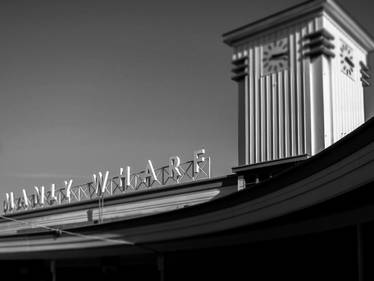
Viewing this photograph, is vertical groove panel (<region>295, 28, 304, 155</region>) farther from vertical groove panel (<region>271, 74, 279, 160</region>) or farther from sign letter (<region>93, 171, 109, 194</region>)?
sign letter (<region>93, 171, 109, 194</region>)

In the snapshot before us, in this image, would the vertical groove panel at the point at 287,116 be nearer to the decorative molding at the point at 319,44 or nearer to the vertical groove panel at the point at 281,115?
the vertical groove panel at the point at 281,115

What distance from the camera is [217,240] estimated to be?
22453 millimetres

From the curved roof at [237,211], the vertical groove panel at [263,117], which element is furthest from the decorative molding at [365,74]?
the curved roof at [237,211]

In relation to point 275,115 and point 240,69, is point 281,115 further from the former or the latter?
point 240,69

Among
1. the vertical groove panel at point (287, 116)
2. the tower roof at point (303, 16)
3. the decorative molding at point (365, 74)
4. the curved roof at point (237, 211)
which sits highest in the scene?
the tower roof at point (303, 16)

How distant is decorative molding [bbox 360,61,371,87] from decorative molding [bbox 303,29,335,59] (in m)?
4.20

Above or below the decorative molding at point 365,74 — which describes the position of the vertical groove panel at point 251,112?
below

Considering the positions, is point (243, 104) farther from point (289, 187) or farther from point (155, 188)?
point (289, 187)

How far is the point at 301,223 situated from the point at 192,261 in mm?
9150

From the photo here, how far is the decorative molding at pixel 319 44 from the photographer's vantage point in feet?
103

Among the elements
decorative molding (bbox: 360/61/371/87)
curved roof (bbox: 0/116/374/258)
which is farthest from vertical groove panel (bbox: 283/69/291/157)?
curved roof (bbox: 0/116/374/258)

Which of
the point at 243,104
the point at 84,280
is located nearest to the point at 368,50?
the point at 243,104

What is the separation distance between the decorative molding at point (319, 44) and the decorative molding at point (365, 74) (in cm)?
420

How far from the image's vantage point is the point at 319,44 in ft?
103
